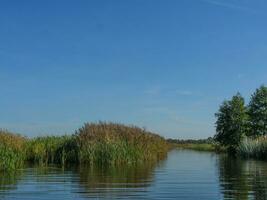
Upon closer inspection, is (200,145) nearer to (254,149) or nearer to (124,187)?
(254,149)

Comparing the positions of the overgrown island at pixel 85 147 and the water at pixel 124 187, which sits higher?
the overgrown island at pixel 85 147

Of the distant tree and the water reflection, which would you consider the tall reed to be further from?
the distant tree

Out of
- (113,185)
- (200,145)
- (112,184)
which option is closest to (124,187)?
(113,185)

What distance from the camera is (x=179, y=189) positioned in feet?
74.9

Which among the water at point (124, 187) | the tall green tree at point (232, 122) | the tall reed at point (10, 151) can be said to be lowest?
the water at point (124, 187)

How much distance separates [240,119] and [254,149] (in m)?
28.3

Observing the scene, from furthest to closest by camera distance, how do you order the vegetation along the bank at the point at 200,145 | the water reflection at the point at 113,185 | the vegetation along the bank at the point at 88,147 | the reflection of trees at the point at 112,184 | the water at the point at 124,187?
the vegetation along the bank at the point at 200,145, the vegetation along the bank at the point at 88,147, the reflection of trees at the point at 112,184, the water reflection at the point at 113,185, the water at the point at 124,187

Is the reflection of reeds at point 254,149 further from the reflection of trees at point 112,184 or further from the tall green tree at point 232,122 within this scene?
the reflection of trees at point 112,184

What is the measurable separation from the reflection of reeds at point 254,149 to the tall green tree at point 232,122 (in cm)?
2196

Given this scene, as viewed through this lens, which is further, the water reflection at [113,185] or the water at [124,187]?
the water reflection at [113,185]

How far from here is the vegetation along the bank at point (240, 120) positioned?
8281 cm

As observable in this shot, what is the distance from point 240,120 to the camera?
3423 inches

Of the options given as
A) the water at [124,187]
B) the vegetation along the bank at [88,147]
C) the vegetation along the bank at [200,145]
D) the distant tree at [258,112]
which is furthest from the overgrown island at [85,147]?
the vegetation along the bank at [200,145]

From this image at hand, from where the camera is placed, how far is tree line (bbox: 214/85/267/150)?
272 ft
